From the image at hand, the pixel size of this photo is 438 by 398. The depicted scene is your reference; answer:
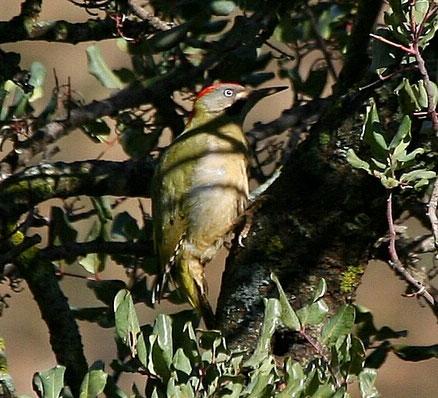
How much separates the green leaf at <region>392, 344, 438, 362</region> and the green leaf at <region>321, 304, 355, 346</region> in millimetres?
818

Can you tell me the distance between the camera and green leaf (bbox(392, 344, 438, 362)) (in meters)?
2.95

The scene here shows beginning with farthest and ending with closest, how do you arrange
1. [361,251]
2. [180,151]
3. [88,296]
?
1. [88,296]
2. [180,151]
3. [361,251]

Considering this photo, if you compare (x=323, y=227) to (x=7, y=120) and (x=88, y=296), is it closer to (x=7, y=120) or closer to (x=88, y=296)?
(x=7, y=120)

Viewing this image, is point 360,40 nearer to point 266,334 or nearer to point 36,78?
point 36,78

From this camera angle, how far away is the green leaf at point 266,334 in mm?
2090

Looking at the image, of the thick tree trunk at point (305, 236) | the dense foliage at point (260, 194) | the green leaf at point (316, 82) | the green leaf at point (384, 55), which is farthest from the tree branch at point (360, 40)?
the green leaf at point (316, 82)

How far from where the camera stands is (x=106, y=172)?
10.7 ft

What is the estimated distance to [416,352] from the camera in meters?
3.02

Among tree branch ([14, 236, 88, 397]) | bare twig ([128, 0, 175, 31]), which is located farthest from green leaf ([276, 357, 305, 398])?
bare twig ([128, 0, 175, 31])

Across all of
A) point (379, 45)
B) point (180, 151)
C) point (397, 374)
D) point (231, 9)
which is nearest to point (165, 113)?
point (180, 151)

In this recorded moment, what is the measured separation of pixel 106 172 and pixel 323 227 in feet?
3.09

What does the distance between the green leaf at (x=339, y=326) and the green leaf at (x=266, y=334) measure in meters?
0.10

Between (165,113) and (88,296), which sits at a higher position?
(165,113)

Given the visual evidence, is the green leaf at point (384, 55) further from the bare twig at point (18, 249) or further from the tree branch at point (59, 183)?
the tree branch at point (59, 183)
